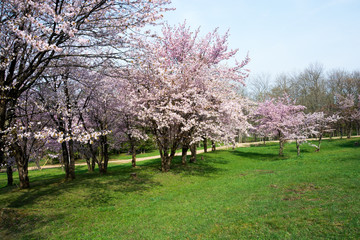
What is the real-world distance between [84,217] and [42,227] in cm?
129

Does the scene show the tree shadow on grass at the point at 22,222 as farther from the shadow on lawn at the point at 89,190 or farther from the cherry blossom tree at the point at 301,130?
the cherry blossom tree at the point at 301,130

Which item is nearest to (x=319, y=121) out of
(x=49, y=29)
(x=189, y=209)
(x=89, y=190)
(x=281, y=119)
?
(x=281, y=119)

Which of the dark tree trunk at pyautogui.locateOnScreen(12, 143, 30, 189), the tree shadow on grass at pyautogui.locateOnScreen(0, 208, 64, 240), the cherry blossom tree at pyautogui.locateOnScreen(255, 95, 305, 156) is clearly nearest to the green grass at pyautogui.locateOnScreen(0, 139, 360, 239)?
the tree shadow on grass at pyautogui.locateOnScreen(0, 208, 64, 240)

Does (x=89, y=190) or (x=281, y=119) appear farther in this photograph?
(x=281, y=119)

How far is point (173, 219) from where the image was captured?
23.7 feet

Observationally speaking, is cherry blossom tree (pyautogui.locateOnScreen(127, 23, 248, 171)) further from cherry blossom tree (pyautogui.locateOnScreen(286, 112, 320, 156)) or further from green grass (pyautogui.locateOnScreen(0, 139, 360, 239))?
cherry blossom tree (pyautogui.locateOnScreen(286, 112, 320, 156))

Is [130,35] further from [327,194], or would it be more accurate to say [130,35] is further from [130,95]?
[327,194]

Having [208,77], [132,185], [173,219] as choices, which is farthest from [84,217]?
[208,77]

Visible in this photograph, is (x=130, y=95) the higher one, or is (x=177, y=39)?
(x=177, y=39)

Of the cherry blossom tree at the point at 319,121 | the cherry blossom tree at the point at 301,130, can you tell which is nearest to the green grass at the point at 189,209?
the cherry blossom tree at the point at 301,130

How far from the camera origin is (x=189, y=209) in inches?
318

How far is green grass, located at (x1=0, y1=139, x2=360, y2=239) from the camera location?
554 centimetres

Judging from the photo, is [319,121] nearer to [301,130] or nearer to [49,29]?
[301,130]

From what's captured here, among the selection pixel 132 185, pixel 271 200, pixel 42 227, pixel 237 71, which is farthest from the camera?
pixel 237 71
